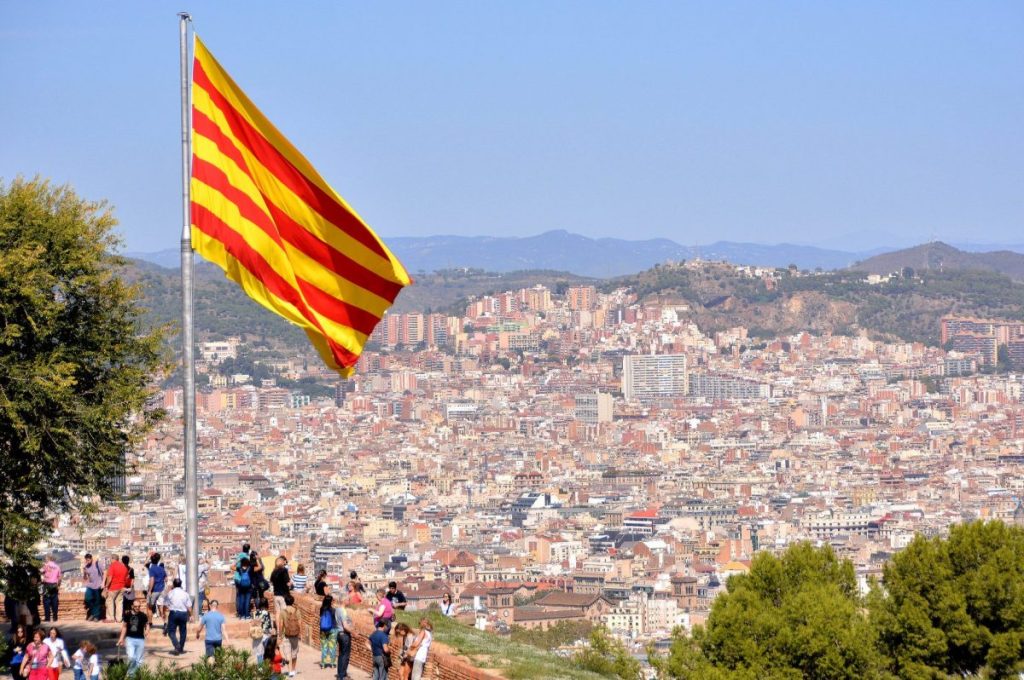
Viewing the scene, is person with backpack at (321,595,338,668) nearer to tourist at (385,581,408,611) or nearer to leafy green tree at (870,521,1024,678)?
tourist at (385,581,408,611)

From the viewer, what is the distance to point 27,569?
353 inches

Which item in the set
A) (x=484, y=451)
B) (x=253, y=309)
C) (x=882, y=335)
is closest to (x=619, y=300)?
(x=882, y=335)

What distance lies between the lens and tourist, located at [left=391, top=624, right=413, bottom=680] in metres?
8.30

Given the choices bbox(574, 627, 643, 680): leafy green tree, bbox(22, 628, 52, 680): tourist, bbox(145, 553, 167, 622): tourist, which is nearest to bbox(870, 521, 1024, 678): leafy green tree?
bbox(574, 627, 643, 680): leafy green tree

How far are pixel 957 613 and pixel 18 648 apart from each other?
643 centimetres

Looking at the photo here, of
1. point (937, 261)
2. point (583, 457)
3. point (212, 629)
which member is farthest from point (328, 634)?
point (937, 261)

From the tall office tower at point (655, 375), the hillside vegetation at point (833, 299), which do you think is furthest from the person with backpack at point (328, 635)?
the hillside vegetation at point (833, 299)

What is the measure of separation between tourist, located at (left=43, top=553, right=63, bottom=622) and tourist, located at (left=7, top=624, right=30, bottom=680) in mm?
1067

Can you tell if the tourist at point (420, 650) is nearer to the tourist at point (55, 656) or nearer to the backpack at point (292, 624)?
the backpack at point (292, 624)

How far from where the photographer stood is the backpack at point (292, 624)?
889 centimetres

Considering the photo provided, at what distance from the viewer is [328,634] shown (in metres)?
8.92

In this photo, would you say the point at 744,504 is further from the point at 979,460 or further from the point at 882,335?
A: the point at 882,335

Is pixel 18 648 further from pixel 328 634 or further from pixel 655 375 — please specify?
pixel 655 375

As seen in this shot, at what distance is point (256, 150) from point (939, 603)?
6362mm
